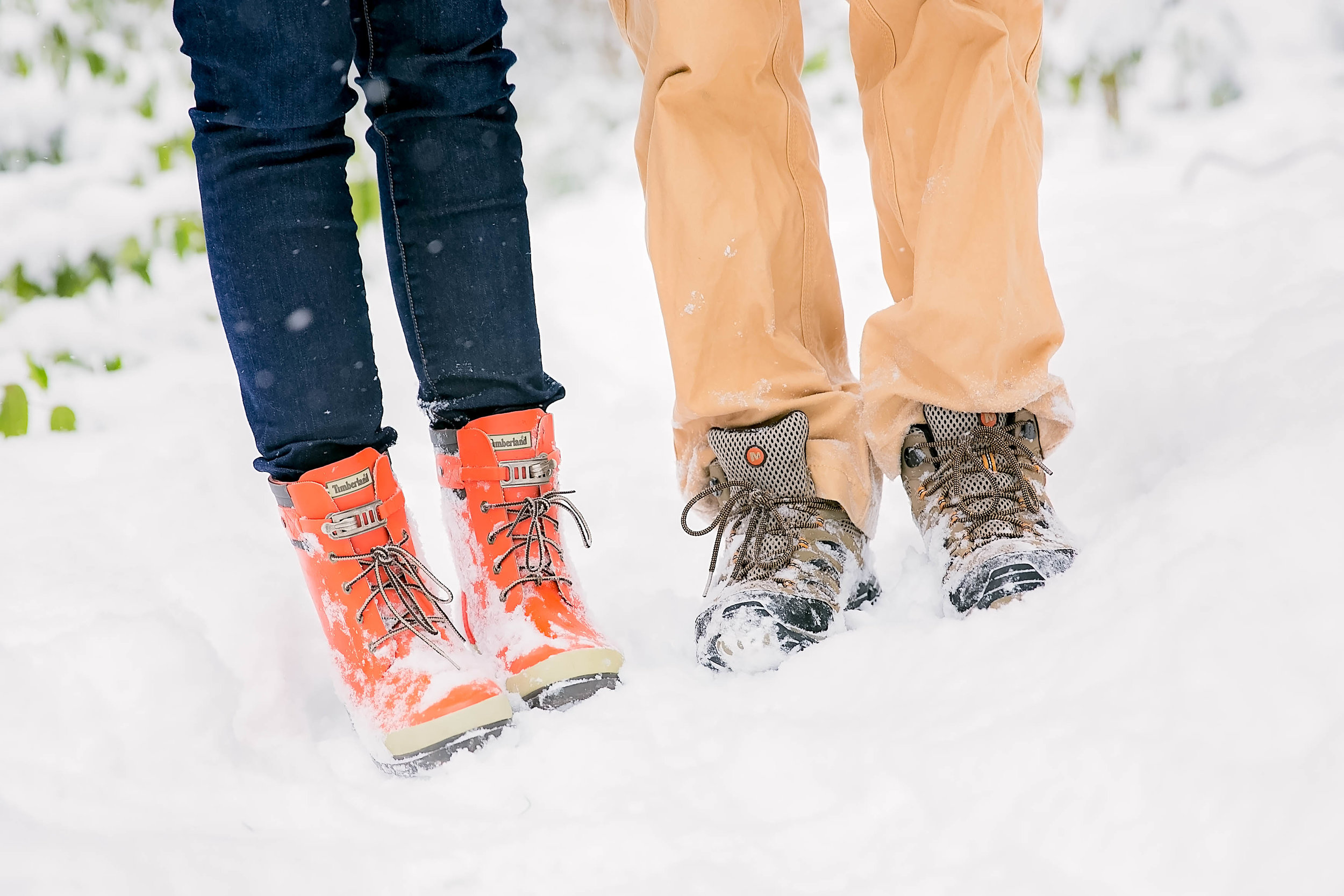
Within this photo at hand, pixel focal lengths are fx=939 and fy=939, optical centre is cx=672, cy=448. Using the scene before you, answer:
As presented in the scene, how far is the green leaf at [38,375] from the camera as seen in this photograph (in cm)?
161

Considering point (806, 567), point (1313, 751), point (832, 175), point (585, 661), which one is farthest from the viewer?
point (832, 175)

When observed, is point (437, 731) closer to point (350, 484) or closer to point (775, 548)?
point (350, 484)

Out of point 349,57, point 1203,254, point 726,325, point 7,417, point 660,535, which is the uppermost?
point 349,57

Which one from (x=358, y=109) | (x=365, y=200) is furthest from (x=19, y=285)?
(x=358, y=109)

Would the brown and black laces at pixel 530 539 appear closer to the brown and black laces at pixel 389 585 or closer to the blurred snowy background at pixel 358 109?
the brown and black laces at pixel 389 585

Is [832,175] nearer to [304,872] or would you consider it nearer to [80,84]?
[80,84]

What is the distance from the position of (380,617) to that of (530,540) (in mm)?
154

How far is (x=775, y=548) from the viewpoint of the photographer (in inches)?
37.9

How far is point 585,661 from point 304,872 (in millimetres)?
296

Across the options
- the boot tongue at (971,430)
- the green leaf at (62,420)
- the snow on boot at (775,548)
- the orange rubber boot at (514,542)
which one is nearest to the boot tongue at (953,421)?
the boot tongue at (971,430)

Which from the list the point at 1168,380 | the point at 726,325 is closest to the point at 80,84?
the point at 726,325

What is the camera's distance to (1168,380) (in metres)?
1.22

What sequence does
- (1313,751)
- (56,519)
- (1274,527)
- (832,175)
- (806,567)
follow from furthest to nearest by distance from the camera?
(832,175)
(56,519)
(806,567)
(1274,527)
(1313,751)

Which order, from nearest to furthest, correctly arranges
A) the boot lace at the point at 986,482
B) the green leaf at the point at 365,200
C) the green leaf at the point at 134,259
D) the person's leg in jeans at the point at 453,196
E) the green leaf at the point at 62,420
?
the person's leg in jeans at the point at 453,196, the boot lace at the point at 986,482, the green leaf at the point at 62,420, the green leaf at the point at 134,259, the green leaf at the point at 365,200
